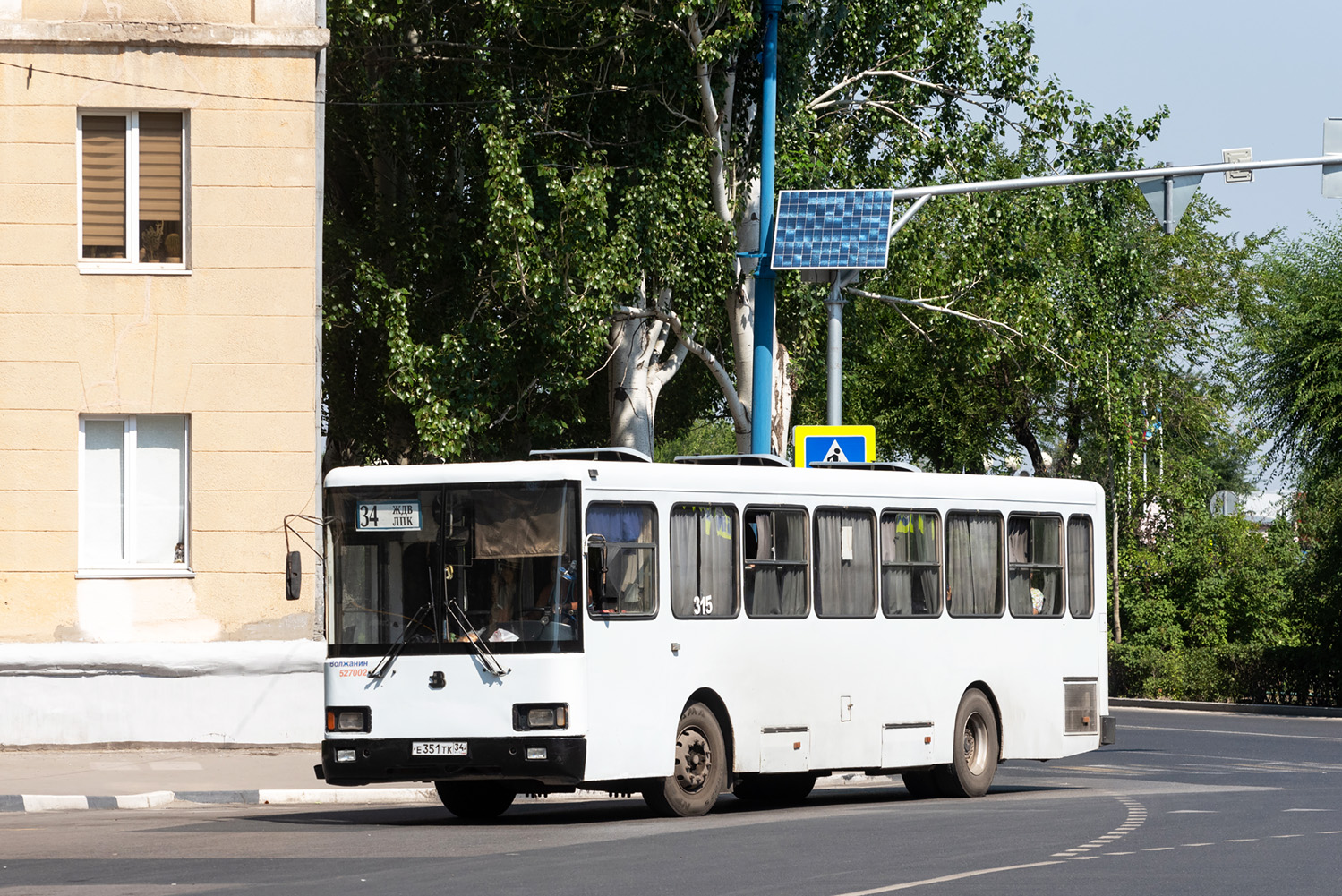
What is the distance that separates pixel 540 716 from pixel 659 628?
1.31m

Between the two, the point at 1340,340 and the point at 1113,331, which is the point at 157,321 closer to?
the point at 1113,331

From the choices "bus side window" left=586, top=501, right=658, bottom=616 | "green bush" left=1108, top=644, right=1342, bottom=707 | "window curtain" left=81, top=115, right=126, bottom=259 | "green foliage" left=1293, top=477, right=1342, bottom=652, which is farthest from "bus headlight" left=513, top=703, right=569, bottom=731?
"green bush" left=1108, top=644, right=1342, bottom=707

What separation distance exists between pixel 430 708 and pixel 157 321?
9.78m

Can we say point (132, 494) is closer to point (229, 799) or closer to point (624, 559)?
point (229, 799)

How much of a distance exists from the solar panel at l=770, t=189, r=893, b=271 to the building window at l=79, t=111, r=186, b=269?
7002 millimetres

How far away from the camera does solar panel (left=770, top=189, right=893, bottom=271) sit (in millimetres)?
24375

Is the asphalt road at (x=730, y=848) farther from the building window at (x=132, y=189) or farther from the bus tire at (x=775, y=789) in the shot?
the building window at (x=132, y=189)

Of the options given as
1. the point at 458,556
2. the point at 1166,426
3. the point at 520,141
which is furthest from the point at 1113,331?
the point at 1166,426

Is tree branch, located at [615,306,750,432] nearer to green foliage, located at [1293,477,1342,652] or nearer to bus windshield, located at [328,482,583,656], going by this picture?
bus windshield, located at [328,482,583,656]

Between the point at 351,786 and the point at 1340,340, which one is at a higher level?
the point at 1340,340

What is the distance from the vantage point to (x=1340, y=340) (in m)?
41.5

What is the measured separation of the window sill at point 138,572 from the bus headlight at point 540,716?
925 centimetres

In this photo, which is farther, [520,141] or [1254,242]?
[1254,242]

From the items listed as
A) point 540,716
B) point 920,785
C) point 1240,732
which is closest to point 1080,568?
point 920,785
